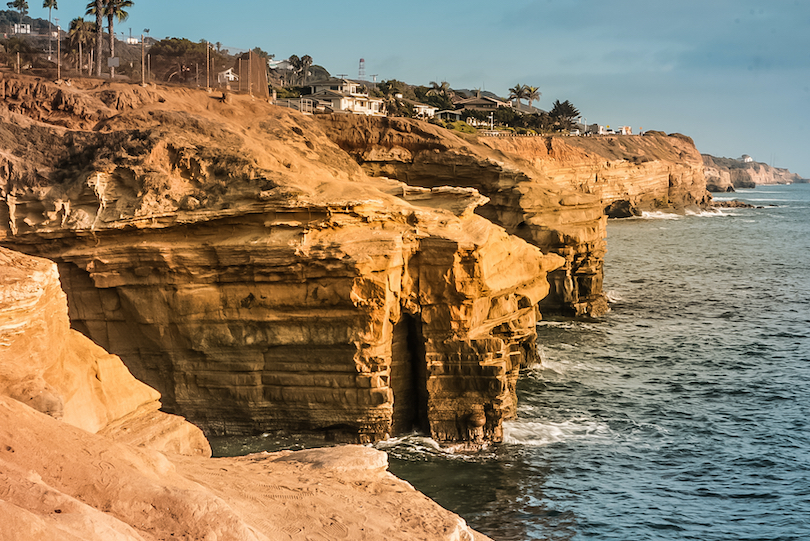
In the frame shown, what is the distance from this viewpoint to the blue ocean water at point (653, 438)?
17891mm

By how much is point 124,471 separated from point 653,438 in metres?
17.6

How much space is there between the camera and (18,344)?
10641 mm

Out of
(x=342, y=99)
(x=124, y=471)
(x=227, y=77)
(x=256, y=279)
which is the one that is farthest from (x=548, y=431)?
(x=342, y=99)

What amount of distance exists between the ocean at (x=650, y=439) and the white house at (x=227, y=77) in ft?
58.4

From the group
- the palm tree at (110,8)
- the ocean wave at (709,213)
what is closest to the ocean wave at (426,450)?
the palm tree at (110,8)

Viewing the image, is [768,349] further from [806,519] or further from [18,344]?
[18,344]

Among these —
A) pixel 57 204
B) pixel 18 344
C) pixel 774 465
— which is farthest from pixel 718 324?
pixel 18 344

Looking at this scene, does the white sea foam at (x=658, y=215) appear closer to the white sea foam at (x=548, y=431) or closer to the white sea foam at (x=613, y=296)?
the white sea foam at (x=613, y=296)

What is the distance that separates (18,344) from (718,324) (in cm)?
3391

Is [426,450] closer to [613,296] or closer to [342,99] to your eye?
[613,296]

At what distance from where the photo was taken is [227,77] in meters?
35.4

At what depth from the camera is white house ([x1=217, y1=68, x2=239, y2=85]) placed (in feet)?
114

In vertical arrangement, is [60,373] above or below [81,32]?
below

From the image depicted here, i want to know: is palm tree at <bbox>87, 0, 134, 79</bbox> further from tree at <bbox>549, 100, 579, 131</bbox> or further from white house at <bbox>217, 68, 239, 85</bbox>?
tree at <bbox>549, 100, 579, 131</bbox>
